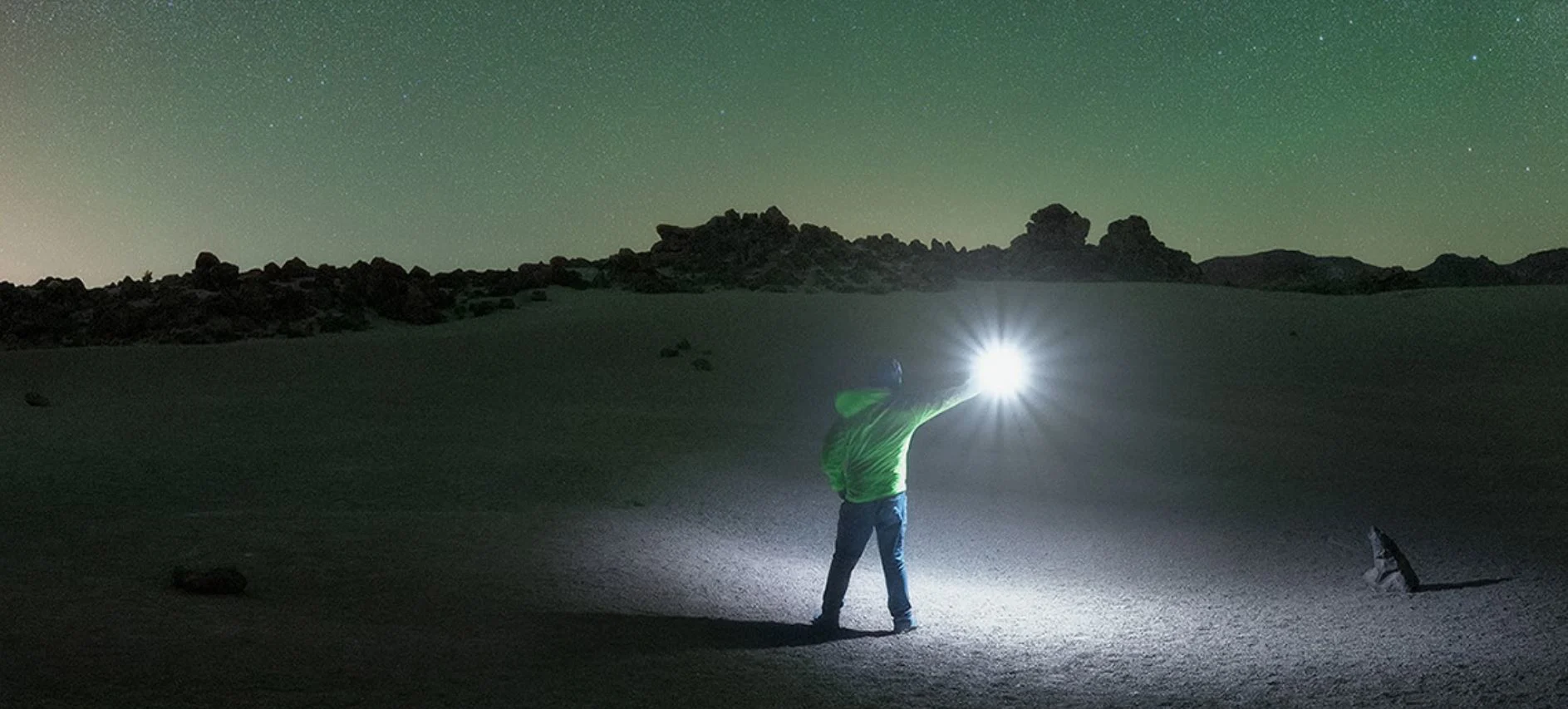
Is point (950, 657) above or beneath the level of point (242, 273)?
beneath

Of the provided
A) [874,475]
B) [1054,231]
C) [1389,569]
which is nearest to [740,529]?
[874,475]

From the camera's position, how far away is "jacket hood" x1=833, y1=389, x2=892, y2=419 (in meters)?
7.29

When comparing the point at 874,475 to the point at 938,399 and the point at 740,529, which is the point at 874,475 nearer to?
the point at 938,399

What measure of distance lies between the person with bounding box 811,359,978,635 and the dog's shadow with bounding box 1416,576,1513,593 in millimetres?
3813

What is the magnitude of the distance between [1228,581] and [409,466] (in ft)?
27.5

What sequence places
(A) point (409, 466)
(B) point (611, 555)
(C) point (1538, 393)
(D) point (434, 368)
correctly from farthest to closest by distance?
(D) point (434, 368) < (C) point (1538, 393) < (A) point (409, 466) < (B) point (611, 555)

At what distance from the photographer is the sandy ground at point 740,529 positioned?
6.02 metres

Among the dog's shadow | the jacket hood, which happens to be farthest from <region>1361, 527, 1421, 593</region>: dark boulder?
the jacket hood

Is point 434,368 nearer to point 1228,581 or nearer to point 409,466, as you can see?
point 409,466

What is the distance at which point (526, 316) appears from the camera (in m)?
28.9

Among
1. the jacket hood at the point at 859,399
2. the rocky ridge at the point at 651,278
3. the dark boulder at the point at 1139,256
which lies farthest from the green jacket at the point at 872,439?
the dark boulder at the point at 1139,256

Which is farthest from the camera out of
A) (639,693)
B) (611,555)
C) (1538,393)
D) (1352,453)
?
(1538,393)

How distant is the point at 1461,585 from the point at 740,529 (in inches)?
229

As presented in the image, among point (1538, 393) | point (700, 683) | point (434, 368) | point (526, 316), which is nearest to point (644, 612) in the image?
point (700, 683)
